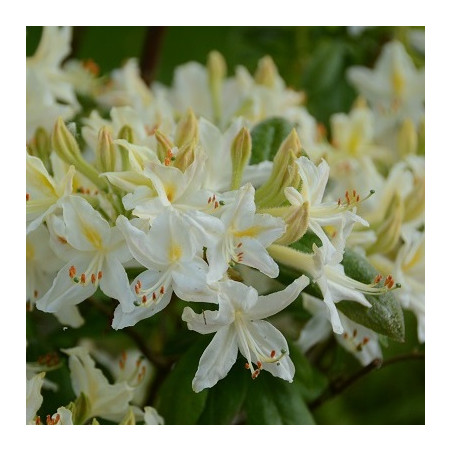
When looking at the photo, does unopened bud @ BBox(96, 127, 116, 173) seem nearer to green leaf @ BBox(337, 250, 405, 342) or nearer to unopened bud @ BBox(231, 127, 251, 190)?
unopened bud @ BBox(231, 127, 251, 190)

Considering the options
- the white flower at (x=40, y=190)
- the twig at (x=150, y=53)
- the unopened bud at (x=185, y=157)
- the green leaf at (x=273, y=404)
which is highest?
the twig at (x=150, y=53)

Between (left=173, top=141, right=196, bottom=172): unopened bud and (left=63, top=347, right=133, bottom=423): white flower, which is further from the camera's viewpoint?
(left=63, top=347, right=133, bottom=423): white flower

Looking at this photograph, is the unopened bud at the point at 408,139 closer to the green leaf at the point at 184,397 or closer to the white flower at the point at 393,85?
the white flower at the point at 393,85

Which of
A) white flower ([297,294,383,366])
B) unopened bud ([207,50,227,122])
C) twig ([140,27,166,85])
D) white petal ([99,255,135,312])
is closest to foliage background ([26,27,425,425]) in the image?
twig ([140,27,166,85])

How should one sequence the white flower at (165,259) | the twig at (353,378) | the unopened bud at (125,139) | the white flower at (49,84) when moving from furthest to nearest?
the white flower at (49,84) < the twig at (353,378) < the unopened bud at (125,139) < the white flower at (165,259)

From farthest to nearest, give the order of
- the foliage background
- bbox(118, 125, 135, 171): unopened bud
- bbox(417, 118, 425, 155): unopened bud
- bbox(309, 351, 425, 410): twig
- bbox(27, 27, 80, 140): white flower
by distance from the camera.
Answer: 1. the foliage background
2. bbox(417, 118, 425, 155): unopened bud
3. bbox(27, 27, 80, 140): white flower
4. bbox(309, 351, 425, 410): twig
5. bbox(118, 125, 135, 171): unopened bud

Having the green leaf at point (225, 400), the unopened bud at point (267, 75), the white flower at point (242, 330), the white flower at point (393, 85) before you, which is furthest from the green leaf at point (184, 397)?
the white flower at point (393, 85)
